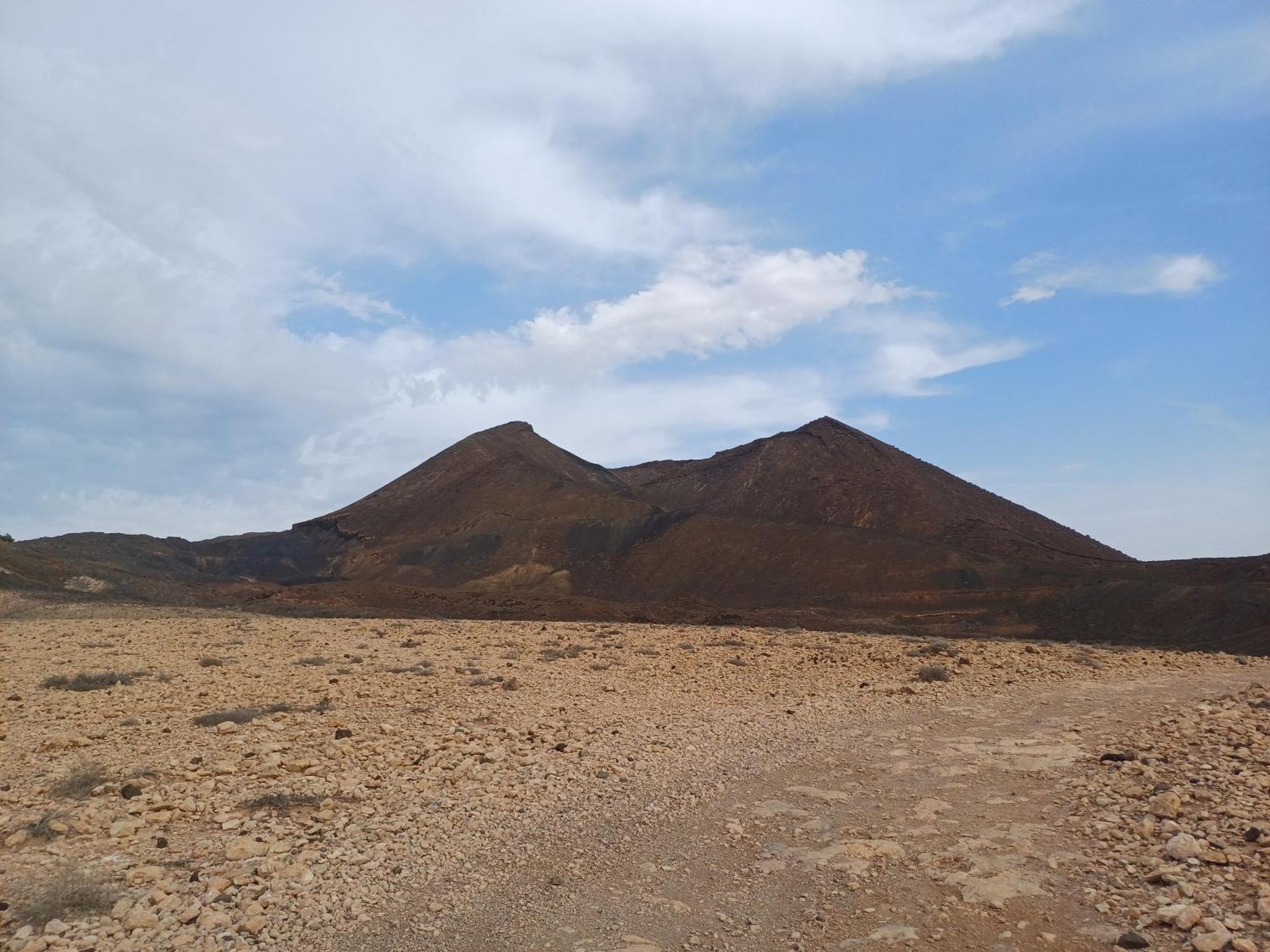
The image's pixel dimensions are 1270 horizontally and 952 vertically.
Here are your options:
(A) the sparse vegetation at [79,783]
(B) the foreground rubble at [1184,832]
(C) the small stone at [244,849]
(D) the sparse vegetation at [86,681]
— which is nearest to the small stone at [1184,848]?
(B) the foreground rubble at [1184,832]

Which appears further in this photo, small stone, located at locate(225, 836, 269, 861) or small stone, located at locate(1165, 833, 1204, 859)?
small stone, located at locate(225, 836, 269, 861)

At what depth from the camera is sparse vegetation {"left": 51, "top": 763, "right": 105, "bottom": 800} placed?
8.77m

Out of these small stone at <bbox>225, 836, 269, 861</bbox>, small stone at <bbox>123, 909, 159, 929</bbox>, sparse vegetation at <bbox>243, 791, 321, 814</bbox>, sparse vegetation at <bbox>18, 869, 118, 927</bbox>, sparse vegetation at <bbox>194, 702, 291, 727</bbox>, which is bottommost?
small stone at <bbox>123, 909, 159, 929</bbox>

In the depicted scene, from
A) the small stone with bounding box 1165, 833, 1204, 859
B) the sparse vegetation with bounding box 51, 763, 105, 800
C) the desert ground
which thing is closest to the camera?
the desert ground

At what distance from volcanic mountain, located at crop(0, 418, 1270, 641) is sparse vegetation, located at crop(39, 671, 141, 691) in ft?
88.0

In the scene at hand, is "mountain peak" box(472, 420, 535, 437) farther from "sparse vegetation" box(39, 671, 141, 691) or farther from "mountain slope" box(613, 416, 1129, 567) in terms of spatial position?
"sparse vegetation" box(39, 671, 141, 691)

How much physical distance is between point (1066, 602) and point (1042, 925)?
4631cm

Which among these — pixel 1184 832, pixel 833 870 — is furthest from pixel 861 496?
Answer: pixel 833 870

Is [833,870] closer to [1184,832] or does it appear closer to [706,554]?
[1184,832]

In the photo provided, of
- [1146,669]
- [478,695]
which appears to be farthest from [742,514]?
[478,695]

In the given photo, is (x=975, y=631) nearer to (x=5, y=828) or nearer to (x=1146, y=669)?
(x=1146, y=669)

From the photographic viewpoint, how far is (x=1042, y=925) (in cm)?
581

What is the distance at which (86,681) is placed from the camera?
1487 centimetres

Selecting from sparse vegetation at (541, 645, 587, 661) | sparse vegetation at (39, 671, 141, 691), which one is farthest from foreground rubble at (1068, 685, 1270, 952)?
sparse vegetation at (39, 671, 141, 691)
